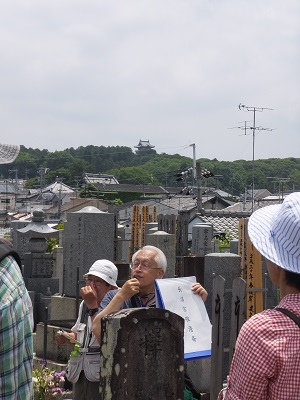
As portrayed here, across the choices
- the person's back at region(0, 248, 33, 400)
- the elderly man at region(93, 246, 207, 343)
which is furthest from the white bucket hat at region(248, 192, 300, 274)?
the elderly man at region(93, 246, 207, 343)

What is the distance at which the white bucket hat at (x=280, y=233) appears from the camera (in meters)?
2.58

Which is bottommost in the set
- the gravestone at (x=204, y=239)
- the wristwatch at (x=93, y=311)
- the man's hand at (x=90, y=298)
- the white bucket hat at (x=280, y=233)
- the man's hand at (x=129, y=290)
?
the gravestone at (x=204, y=239)

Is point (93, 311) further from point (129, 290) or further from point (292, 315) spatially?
point (292, 315)

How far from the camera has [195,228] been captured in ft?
52.9

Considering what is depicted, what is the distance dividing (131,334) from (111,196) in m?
69.3

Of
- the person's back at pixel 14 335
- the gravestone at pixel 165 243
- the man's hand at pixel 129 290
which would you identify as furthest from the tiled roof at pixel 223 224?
the person's back at pixel 14 335

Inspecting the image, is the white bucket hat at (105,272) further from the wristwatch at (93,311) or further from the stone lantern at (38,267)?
the stone lantern at (38,267)

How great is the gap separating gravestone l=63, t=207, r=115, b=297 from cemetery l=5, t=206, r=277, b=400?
2cm

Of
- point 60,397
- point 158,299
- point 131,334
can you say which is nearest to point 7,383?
point 131,334

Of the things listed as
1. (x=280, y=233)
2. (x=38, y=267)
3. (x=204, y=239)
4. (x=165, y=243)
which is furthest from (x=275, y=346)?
(x=38, y=267)

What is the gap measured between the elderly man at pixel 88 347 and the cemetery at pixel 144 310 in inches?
25.2

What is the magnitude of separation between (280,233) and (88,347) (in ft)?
8.95

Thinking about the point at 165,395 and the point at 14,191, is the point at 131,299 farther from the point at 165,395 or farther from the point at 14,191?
the point at 14,191

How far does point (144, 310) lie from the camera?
401 centimetres
